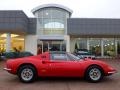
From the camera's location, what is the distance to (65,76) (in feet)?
39.2

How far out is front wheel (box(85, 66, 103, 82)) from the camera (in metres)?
11.9

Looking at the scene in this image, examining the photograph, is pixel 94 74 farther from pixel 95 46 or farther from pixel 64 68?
pixel 95 46

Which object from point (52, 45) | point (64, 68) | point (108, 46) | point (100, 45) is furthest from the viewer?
point (108, 46)

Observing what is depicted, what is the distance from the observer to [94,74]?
1192cm

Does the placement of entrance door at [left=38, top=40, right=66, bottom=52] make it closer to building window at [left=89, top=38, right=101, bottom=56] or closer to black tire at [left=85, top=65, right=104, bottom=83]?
building window at [left=89, top=38, right=101, bottom=56]

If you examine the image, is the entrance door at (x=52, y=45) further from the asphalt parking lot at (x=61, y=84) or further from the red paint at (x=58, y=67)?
the red paint at (x=58, y=67)

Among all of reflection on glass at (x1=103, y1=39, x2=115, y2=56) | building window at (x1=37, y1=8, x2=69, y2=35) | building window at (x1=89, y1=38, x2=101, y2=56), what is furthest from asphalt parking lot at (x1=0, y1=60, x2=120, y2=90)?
reflection on glass at (x1=103, y1=39, x2=115, y2=56)

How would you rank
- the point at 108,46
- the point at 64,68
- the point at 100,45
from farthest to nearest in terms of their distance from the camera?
the point at 108,46 → the point at 100,45 → the point at 64,68

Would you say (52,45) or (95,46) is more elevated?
(52,45)

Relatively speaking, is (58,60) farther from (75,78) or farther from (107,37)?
(107,37)

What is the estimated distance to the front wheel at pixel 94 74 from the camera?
11898 mm

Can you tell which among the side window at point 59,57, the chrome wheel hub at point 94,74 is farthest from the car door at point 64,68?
the chrome wheel hub at point 94,74

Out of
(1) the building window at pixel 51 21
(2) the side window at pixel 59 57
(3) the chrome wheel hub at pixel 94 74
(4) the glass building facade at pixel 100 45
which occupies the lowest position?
(3) the chrome wheel hub at pixel 94 74

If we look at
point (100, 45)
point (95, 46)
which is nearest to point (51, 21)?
point (95, 46)
